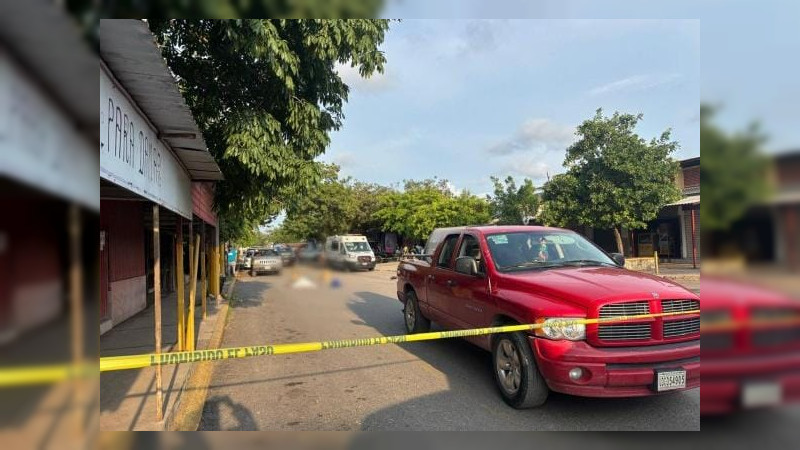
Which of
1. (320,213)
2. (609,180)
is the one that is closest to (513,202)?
(609,180)

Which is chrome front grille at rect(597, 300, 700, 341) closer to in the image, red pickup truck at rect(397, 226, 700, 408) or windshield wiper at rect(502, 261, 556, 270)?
red pickup truck at rect(397, 226, 700, 408)

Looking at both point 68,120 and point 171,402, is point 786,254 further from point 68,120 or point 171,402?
point 171,402

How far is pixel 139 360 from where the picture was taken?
9.45 feet

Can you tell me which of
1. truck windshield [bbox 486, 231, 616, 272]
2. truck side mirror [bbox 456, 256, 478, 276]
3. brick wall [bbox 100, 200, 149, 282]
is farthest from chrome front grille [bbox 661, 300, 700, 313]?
brick wall [bbox 100, 200, 149, 282]

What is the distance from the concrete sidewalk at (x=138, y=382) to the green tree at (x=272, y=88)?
9.24 feet

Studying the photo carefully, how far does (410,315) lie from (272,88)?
13.4 ft

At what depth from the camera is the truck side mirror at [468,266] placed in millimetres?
5285

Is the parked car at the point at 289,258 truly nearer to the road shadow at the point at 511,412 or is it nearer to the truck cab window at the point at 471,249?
the road shadow at the point at 511,412

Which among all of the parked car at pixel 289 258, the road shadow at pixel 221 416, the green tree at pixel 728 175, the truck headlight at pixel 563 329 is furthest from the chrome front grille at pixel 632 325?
the road shadow at pixel 221 416

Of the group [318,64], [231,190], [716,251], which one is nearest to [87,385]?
[716,251]

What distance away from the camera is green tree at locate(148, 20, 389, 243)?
238 inches

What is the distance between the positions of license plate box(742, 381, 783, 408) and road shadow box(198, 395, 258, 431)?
3679mm

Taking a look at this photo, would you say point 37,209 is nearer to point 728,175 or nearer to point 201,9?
point 201,9

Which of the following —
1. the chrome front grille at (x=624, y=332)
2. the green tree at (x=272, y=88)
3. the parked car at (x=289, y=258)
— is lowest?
the chrome front grille at (x=624, y=332)
